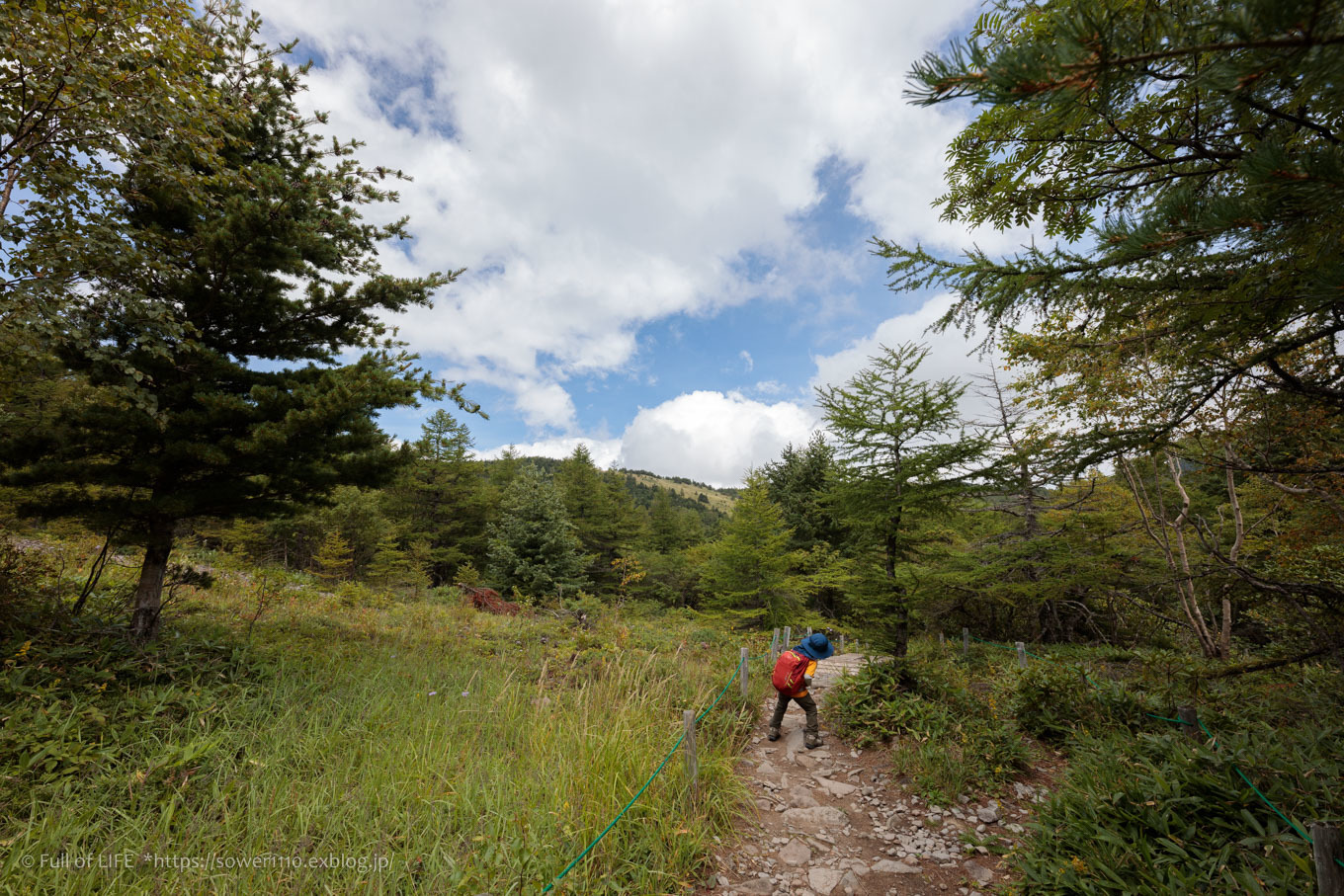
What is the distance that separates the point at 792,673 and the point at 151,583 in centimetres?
812

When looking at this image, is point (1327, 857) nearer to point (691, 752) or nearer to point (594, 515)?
point (691, 752)

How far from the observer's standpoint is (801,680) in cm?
653

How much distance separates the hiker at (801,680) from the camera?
6391mm

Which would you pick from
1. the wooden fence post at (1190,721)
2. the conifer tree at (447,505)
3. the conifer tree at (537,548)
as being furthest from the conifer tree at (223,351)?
the conifer tree at (447,505)

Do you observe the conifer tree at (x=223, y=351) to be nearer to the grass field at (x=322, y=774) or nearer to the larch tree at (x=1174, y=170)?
the grass field at (x=322, y=774)

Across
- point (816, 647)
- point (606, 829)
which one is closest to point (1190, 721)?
point (816, 647)

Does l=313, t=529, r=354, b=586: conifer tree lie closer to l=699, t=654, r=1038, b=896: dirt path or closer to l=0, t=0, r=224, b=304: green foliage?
l=0, t=0, r=224, b=304: green foliage

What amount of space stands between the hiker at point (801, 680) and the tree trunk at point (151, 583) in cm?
774

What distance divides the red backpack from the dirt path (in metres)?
0.85

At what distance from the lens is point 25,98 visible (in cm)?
360

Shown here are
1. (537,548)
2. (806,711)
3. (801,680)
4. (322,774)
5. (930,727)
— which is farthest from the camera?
(537,548)

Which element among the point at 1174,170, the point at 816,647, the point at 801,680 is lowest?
the point at 801,680

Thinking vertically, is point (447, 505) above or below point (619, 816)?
above

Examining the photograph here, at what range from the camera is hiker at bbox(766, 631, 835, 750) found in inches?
252
